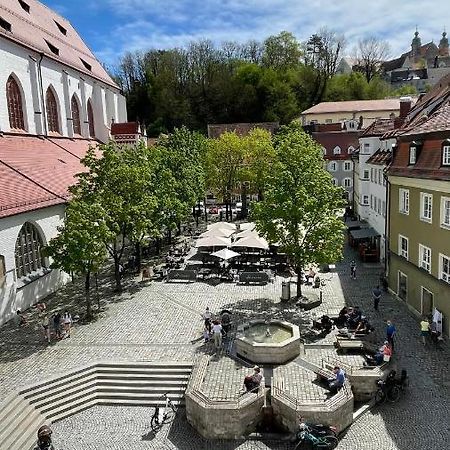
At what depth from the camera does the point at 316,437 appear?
1464 centimetres

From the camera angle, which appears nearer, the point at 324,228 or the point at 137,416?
the point at 137,416

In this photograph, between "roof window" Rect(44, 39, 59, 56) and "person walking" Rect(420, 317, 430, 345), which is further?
"roof window" Rect(44, 39, 59, 56)

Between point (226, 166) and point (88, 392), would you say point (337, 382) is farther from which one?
point (226, 166)

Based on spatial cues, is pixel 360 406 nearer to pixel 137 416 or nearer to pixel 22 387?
pixel 137 416

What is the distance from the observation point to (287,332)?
827 inches

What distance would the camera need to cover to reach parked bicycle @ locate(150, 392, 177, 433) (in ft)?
53.4

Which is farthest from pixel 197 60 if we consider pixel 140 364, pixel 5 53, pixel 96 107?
pixel 140 364

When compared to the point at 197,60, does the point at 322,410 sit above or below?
below

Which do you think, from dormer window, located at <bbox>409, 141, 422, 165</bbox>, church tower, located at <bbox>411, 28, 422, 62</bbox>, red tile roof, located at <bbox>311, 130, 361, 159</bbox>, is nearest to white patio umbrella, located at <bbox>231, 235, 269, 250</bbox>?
dormer window, located at <bbox>409, 141, 422, 165</bbox>

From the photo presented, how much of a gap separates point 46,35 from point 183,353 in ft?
118

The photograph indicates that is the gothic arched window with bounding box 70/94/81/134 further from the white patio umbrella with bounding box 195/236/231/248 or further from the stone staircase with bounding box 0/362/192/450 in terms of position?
the stone staircase with bounding box 0/362/192/450

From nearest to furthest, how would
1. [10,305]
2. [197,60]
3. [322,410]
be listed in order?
[322,410]
[10,305]
[197,60]

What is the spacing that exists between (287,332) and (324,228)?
21.0ft

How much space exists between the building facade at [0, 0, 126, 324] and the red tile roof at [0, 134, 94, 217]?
0.07 m
